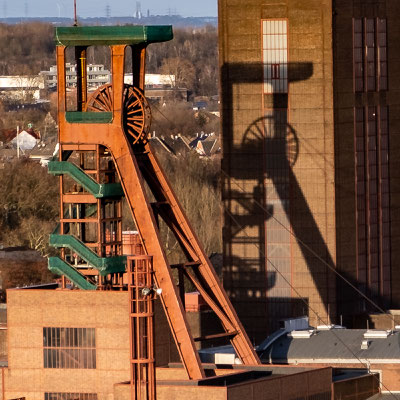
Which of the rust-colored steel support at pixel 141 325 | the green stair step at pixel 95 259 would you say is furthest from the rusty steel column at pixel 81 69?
the rust-colored steel support at pixel 141 325

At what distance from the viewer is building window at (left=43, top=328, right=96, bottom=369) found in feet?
348

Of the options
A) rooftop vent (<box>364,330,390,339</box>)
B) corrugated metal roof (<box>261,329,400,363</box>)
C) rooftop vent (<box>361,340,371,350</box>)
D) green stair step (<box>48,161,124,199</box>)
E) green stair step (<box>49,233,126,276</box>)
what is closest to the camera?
green stair step (<box>49,233,126,276</box>)

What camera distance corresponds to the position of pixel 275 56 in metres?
136

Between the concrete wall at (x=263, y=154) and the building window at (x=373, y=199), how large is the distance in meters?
5.76

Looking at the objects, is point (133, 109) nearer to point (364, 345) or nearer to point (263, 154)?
point (364, 345)

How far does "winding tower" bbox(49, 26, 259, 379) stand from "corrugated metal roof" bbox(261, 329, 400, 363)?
7251 mm

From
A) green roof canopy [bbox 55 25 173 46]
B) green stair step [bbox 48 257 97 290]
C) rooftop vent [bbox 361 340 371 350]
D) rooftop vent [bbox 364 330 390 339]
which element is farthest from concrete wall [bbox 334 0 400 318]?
green roof canopy [bbox 55 25 173 46]

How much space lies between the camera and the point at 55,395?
106812 millimetres

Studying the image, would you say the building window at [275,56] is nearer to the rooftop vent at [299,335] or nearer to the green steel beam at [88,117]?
the rooftop vent at [299,335]

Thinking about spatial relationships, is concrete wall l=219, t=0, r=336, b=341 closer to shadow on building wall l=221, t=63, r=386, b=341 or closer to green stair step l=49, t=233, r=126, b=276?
shadow on building wall l=221, t=63, r=386, b=341

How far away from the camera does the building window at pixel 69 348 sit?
106188 mm

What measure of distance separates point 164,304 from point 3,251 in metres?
78.5

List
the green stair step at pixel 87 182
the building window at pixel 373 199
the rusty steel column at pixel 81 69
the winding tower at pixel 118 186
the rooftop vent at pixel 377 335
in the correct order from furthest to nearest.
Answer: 1. the building window at pixel 373 199
2. the rooftop vent at pixel 377 335
3. the rusty steel column at pixel 81 69
4. the green stair step at pixel 87 182
5. the winding tower at pixel 118 186

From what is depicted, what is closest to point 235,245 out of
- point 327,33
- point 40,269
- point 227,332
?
point 327,33
